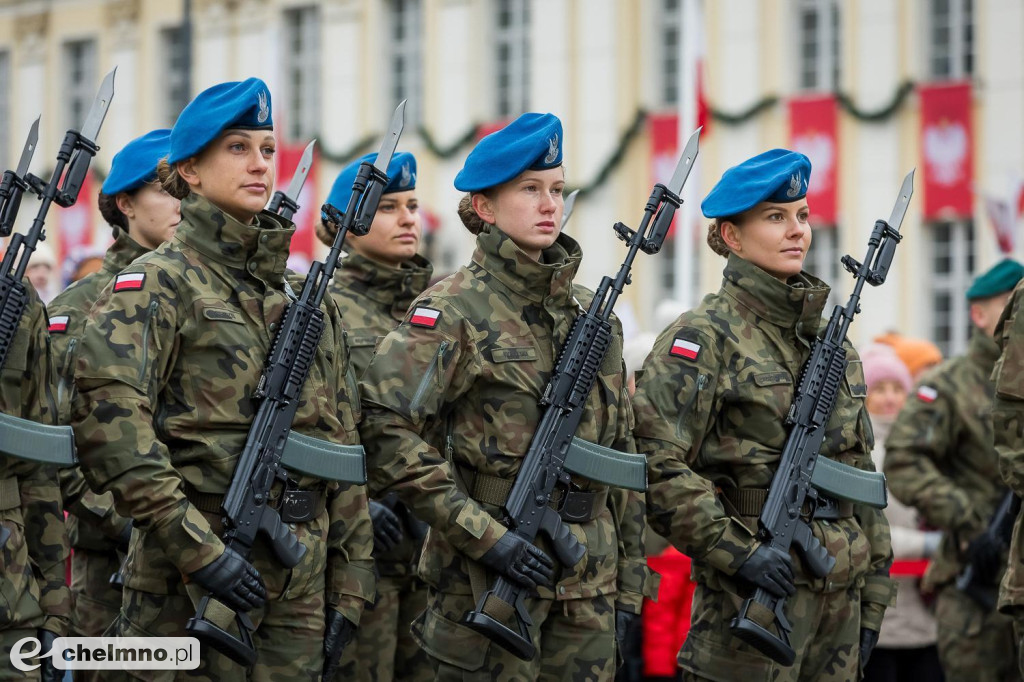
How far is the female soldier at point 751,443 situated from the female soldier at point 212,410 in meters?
1.14

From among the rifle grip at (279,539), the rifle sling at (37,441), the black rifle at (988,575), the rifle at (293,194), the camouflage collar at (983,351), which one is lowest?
the black rifle at (988,575)

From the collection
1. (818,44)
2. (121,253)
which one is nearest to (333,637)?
(121,253)

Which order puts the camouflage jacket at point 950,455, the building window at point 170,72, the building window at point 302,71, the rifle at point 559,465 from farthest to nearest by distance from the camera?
1. the building window at point 170,72
2. the building window at point 302,71
3. the camouflage jacket at point 950,455
4. the rifle at point 559,465

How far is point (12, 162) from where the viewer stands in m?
30.6

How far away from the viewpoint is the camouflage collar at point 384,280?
24.0ft

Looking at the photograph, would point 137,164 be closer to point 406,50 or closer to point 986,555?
point 986,555

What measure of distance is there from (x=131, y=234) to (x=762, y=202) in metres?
2.46

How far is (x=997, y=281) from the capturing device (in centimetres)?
865

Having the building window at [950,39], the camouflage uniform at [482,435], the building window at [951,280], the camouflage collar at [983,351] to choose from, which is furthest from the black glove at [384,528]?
the building window at [950,39]

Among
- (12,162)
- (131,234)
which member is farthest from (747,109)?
(131,234)

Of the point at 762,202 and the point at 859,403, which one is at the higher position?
the point at 762,202

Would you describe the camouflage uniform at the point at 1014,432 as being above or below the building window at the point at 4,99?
below

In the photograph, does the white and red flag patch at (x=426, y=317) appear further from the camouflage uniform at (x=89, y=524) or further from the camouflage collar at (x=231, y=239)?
the camouflage uniform at (x=89, y=524)

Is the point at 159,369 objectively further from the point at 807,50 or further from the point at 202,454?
the point at 807,50
